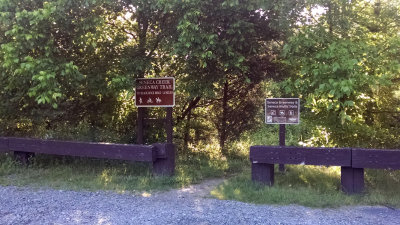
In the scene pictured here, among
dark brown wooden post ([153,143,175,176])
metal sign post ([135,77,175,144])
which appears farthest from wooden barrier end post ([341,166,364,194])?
metal sign post ([135,77,175,144])

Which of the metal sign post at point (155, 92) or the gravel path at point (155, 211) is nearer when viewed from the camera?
the gravel path at point (155, 211)

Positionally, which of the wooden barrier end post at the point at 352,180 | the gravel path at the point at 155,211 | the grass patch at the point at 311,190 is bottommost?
the gravel path at the point at 155,211

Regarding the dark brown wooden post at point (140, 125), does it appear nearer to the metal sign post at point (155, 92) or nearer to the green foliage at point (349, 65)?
the metal sign post at point (155, 92)

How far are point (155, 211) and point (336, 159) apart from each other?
3.63m

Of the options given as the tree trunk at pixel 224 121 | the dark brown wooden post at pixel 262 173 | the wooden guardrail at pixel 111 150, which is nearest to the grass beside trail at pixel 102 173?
the wooden guardrail at pixel 111 150

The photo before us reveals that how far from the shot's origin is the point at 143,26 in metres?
10.1

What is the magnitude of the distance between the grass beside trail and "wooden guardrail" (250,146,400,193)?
173 cm

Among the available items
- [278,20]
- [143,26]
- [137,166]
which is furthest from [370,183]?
[143,26]

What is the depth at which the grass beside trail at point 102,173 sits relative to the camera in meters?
8.34

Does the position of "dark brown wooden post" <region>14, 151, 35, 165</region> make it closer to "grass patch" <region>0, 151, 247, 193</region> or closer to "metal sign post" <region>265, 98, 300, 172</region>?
"grass patch" <region>0, 151, 247, 193</region>

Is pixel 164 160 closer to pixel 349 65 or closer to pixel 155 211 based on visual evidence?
pixel 155 211

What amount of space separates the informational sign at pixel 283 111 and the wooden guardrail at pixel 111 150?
98.5 inches

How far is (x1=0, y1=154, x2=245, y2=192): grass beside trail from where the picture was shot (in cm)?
834

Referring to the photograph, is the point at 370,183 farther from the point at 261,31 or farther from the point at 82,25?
the point at 82,25
